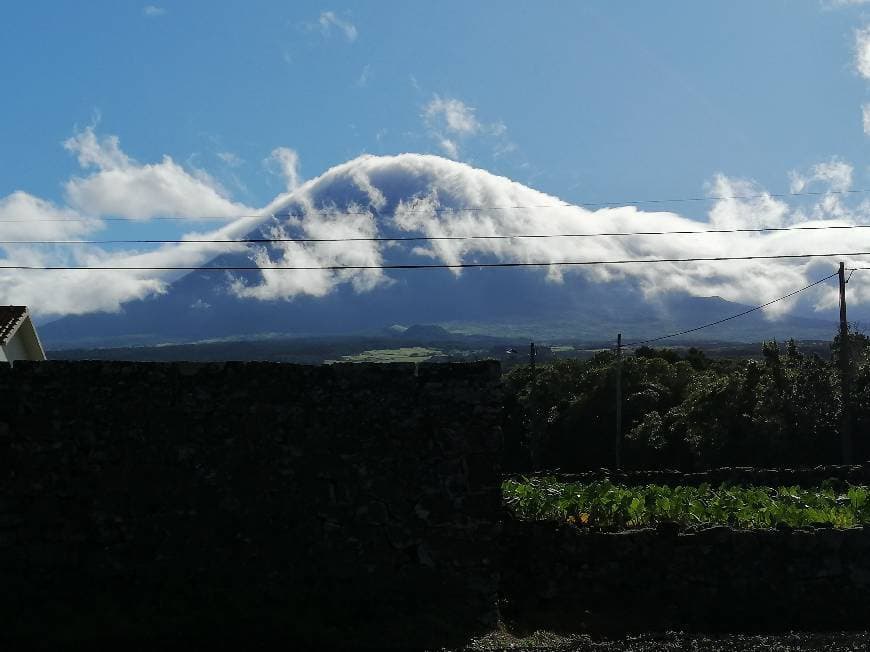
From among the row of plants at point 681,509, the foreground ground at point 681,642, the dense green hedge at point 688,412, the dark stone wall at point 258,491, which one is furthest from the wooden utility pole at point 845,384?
the dark stone wall at point 258,491

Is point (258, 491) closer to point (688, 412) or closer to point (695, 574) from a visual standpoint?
point (695, 574)

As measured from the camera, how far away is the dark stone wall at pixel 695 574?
36.2 ft

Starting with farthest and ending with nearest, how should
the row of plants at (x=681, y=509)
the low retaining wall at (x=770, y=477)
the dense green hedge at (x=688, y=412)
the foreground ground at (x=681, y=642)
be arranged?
1. the dense green hedge at (x=688, y=412)
2. the low retaining wall at (x=770, y=477)
3. the row of plants at (x=681, y=509)
4. the foreground ground at (x=681, y=642)

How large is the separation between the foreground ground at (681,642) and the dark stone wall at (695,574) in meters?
0.82

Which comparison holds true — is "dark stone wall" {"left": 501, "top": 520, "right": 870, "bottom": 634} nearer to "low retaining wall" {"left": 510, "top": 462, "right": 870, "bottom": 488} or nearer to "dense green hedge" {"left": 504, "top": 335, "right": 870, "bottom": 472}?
"low retaining wall" {"left": 510, "top": 462, "right": 870, "bottom": 488}

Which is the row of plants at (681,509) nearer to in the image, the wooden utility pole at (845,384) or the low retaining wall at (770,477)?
the low retaining wall at (770,477)

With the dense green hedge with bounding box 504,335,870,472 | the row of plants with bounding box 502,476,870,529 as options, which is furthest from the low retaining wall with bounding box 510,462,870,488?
the dense green hedge with bounding box 504,335,870,472

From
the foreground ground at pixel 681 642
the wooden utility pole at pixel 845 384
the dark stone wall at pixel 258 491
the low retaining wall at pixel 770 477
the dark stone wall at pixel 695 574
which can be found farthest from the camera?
the wooden utility pole at pixel 845 384

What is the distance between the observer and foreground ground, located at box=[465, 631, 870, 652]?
30.7ft

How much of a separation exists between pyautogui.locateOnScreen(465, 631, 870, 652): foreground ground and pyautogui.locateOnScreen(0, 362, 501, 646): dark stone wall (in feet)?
1.70

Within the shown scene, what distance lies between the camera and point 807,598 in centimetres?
1120

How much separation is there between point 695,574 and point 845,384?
23136mm

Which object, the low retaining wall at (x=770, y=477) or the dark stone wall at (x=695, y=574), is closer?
the dark stone wall at (x=695, y=574)

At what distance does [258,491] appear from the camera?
10.0 m
